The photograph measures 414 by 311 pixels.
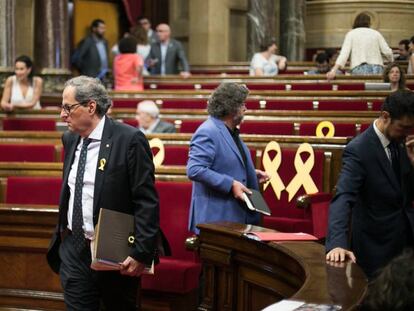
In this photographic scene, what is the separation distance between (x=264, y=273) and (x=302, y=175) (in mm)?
2469

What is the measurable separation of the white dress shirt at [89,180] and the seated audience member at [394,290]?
2.25 m

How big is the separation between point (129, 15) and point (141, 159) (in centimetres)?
1369

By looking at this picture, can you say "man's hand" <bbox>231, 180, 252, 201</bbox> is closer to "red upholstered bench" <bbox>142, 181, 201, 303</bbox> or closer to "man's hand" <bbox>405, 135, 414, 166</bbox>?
"red upholstered bench" <bbox>142, 181, 201, 303</bbox>

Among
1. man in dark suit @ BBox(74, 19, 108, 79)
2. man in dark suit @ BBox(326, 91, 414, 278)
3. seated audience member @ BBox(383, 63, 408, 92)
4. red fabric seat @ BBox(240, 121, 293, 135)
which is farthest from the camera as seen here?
man in dark suit @ BBox(74, 19, 108, 79)

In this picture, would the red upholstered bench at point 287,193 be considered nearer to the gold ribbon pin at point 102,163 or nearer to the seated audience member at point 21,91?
the gold ribbon pin at point 102,163

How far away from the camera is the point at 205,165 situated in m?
4.88

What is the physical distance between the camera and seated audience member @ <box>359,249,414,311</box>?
1.87 meters

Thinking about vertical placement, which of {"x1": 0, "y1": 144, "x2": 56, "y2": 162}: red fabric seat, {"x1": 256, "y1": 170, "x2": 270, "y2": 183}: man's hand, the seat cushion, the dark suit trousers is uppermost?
{"x1": 0, "y1": 144, "x2": 56, "y2": 162}: red fabric seat

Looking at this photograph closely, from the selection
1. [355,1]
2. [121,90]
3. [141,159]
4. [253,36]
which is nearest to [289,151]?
[141,159]

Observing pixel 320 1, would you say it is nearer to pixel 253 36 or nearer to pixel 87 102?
pixel 253 36

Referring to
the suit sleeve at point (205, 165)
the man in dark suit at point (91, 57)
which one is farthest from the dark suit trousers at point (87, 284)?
the man in dark suit at point (91, 57)

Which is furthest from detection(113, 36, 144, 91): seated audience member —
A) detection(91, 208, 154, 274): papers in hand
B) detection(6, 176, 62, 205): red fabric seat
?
detection(91, 208, 154, 274): papers in hand

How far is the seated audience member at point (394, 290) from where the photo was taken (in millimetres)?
1866

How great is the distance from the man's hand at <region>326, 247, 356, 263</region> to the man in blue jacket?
125 cm
